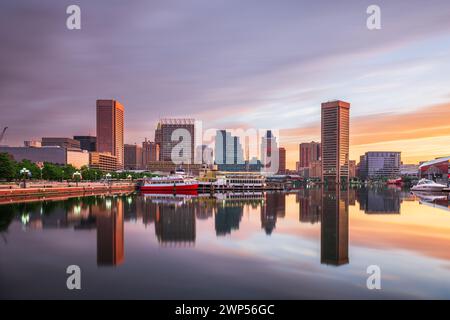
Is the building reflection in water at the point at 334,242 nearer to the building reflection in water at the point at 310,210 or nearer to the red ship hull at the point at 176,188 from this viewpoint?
the building reflection in water at the point at 310,210

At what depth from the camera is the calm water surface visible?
19047mm

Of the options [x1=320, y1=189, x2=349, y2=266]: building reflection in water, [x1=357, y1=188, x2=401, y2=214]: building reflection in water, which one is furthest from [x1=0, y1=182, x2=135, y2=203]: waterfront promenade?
[x1=357, y1=188, x2=401, y2=214]: building reflection in water

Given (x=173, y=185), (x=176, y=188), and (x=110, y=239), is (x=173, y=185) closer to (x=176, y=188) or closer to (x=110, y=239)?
(x=176, y=188)

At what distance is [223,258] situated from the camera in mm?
26344

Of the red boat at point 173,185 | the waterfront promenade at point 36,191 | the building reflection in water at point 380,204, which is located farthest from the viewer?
the red boat at point 173,185

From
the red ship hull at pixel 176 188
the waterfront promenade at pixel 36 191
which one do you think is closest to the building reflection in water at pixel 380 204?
the red ship hull at pixel 176 188

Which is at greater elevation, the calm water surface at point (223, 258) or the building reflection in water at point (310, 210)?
the calm water surface at point (223, 258)

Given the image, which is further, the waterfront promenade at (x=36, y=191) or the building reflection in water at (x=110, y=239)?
the waterfront promenade at (x=36, y=191)

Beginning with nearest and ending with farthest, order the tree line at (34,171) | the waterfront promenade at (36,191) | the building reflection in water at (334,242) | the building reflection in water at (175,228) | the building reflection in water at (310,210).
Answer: the building reflection in water at (334,242)
the building reflection in water at (175,228)
the building reflection in water at (310,210)
the waterfront promenade at (36,191)
the tree line at (34,171)

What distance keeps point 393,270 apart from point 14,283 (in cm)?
2322

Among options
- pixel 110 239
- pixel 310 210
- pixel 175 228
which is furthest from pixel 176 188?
pixel 110 239

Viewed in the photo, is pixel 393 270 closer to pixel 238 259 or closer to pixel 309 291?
pixel 309 291

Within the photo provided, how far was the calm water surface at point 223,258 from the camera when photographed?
19.0 m
